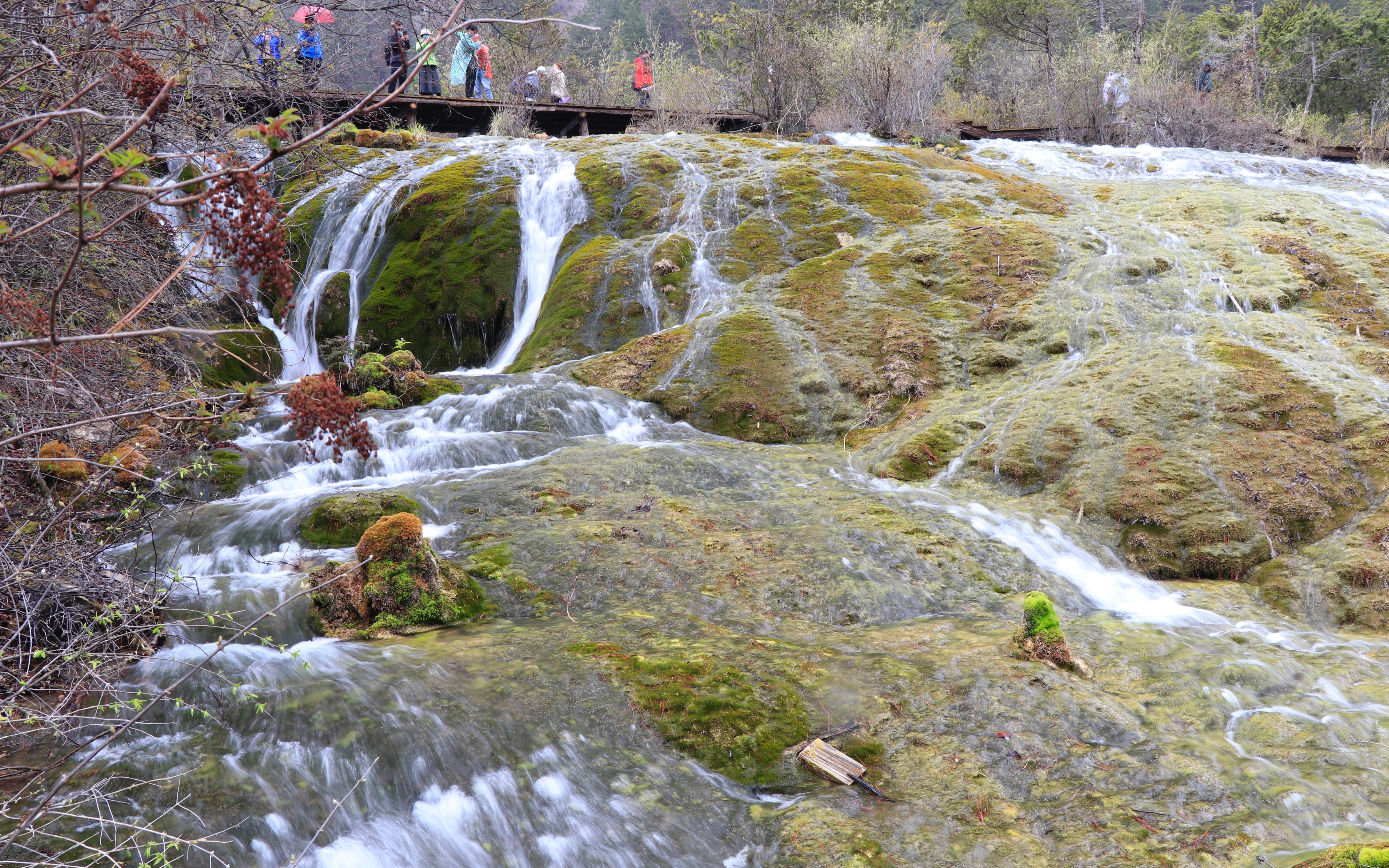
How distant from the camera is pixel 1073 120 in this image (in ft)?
69.8

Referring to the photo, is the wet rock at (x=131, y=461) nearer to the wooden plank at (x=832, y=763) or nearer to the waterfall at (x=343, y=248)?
the wooden plank at (x=832, y=763)

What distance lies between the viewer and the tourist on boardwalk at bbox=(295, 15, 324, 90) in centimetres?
484

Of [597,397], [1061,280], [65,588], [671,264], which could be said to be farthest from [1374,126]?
[65,588]

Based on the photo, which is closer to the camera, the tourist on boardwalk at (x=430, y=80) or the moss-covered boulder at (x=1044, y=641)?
the moss-covered boulder at (x=1044, y=641)

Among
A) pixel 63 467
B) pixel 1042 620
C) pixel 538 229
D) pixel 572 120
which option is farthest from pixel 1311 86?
pixel 63 467

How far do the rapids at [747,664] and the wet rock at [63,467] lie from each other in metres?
0.72

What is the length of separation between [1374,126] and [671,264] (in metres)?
22.8

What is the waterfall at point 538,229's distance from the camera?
11.9m

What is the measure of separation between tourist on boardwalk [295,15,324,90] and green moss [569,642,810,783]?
4.07 m

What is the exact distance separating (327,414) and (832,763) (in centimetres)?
296

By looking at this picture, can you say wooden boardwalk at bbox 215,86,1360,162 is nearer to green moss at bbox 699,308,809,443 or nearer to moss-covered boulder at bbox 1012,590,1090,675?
green moss at bbox 699,308,809,443

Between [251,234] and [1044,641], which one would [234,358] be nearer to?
[251,234]

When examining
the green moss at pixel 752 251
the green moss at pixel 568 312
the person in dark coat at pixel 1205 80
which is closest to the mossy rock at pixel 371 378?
the green moss at pixel 568 312

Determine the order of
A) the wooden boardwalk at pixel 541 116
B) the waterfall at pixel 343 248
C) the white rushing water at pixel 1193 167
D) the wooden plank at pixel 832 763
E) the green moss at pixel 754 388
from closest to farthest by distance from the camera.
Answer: the wooden plank at pixel 832 763 < the green moss at pixel 754 388 < the waterfall at pixel 343 248 < the white rushing water at pixel 1193 167 < the wooden boardwalk at pixel 541 116
